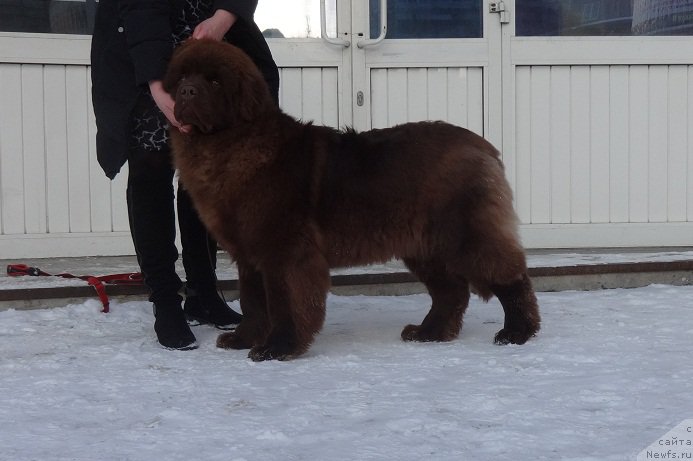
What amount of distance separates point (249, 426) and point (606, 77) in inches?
153

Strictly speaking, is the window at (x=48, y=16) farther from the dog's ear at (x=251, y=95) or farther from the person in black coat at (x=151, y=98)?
the dog's ear at (x=251, y=95)

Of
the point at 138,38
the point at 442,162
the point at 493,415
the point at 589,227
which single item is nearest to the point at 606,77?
the point at 589,227

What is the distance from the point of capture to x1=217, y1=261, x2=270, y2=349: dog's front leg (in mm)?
3471

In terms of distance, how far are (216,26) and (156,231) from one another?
2.78 feet

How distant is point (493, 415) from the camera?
→ 2.56 meters

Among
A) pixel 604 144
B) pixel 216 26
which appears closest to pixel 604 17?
pixel 604 144

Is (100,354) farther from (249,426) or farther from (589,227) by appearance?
(589,227)

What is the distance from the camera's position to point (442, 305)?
12.0 feet

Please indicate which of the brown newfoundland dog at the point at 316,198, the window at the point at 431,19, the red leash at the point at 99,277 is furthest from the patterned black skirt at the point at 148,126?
the window at the point at 431,19

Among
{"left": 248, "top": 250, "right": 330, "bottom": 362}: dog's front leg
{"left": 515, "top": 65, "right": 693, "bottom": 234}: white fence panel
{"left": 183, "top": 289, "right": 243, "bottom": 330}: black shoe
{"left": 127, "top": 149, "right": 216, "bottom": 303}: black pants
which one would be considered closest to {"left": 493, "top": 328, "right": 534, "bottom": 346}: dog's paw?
{"left": 248, "top": 250, "right": 330, "bottom": 362}: dog's front leg

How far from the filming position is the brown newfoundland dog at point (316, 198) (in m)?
3.27

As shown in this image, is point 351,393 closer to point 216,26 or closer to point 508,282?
point 508,282

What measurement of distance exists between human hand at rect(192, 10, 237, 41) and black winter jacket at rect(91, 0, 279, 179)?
31 mm

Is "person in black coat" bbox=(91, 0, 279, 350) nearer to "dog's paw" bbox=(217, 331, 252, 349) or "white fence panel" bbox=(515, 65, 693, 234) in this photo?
"dog's paw" bbox=(217, 331, 252, 349)
